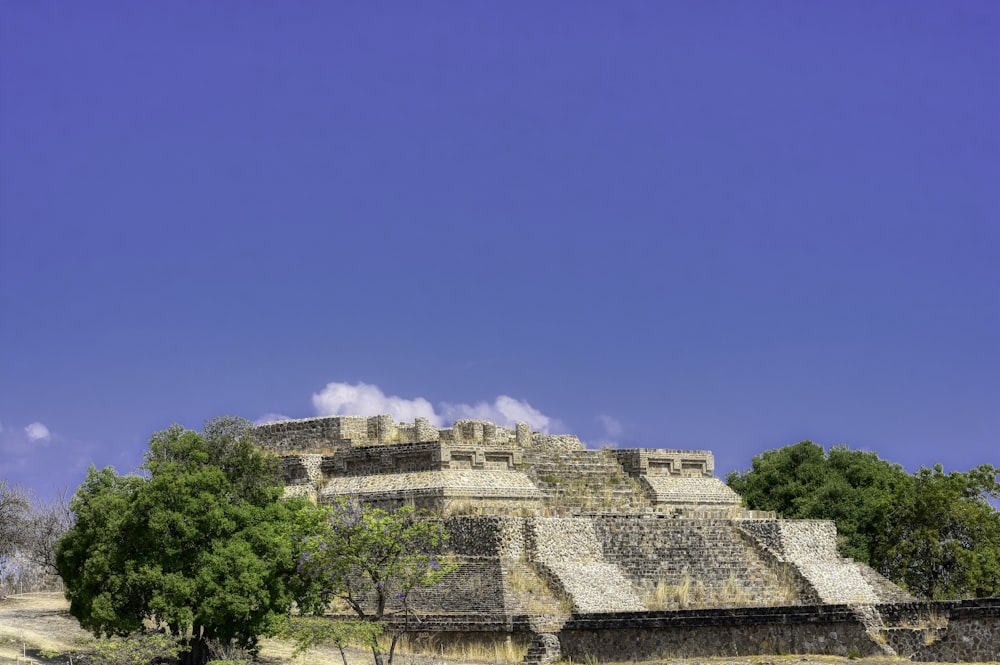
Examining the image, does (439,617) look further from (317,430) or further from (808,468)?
(808,468)

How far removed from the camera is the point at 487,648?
90.1ft

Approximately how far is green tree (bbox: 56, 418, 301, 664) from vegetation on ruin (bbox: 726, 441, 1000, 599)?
2269 centimetres

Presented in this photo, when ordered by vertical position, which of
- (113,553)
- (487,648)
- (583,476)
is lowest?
(487,648)

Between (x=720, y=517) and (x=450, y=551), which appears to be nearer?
(x=450, y=551)

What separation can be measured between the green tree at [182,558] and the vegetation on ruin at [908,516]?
74.4 feet

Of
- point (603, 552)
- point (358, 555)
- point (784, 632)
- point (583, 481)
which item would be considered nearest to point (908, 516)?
point (583, 481)

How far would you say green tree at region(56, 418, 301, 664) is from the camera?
23.6 m

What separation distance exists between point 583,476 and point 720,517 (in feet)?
14.3

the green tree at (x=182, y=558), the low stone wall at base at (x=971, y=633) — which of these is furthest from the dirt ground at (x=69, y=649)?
the green tree at (x=182, y=558)

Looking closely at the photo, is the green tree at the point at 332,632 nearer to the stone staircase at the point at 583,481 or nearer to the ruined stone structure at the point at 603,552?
the ruined stone structure at the point at 603,552

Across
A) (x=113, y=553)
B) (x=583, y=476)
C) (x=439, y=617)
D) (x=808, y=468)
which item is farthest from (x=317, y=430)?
(x=808, y=468)

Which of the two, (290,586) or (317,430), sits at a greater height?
(317,430)

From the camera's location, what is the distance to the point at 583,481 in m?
36.6

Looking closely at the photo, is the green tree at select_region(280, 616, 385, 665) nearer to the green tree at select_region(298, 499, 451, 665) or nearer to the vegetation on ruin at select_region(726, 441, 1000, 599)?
the green tree at select_region(298, 499, 451, 665)
